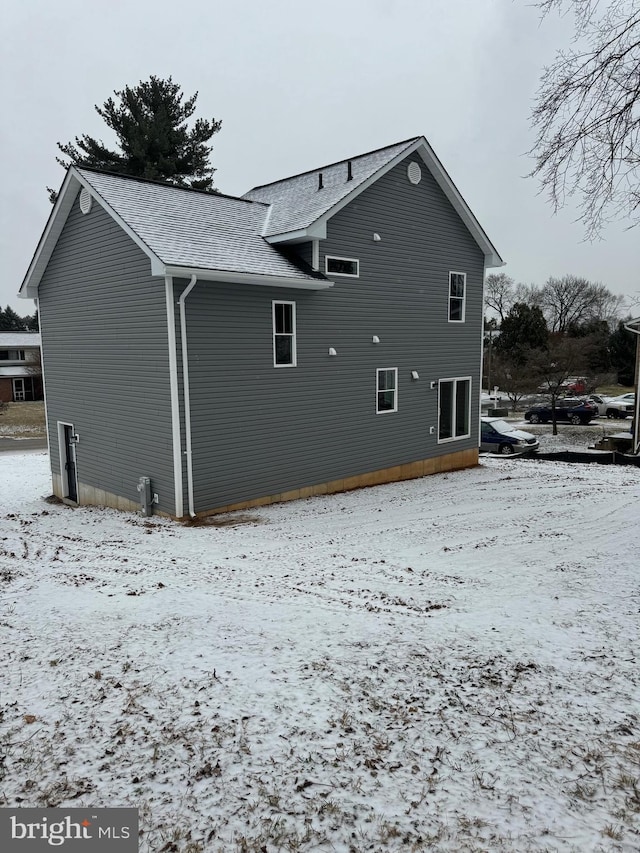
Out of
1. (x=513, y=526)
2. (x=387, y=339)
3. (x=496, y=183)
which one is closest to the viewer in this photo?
(x=496, y=183)

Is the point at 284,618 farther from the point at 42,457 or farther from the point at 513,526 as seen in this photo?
the point at 42,457

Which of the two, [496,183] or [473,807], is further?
[496,183]

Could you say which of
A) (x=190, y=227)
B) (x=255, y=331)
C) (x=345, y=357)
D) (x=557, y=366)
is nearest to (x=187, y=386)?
(x=255, y=331)

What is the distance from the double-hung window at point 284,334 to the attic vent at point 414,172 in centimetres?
512

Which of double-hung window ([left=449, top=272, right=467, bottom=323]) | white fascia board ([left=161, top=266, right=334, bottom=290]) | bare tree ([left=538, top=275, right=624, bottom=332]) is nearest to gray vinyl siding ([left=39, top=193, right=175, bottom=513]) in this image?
white fascia board ([left=161, top=266, right=334, bottom=290])

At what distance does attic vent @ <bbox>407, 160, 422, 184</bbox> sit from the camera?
559 inches

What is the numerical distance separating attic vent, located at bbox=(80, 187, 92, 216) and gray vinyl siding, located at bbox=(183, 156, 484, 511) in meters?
3.85

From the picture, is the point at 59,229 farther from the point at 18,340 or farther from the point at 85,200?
the point at 18,340

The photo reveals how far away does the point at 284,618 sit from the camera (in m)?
5.75

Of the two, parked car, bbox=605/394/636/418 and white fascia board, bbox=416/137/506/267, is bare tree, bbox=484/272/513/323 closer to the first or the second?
parked car, bbox=605/394/636/418

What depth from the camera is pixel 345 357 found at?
43.9 ft

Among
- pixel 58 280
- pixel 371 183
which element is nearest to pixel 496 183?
pixel 371 183

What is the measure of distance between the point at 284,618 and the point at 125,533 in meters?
5.22

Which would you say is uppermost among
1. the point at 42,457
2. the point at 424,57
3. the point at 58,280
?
the point at 424,57
